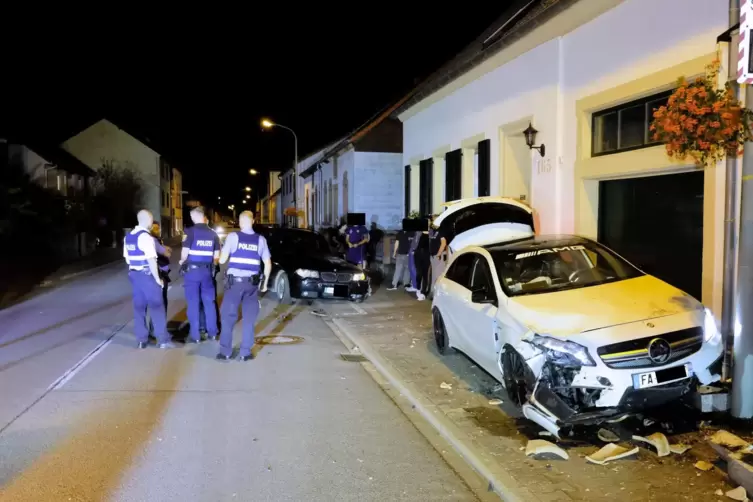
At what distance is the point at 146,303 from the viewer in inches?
347

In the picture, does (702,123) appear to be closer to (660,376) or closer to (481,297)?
(660,376)

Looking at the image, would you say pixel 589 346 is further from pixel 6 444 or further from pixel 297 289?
pixel 297 289

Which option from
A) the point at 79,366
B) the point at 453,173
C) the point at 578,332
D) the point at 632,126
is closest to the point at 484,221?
the point at 632,126

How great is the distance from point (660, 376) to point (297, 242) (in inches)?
427

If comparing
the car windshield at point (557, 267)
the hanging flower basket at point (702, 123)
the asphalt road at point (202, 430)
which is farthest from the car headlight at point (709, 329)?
the asphalt road at point (202, 430)

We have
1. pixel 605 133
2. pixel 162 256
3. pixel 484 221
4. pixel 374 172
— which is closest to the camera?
pixel 162 256

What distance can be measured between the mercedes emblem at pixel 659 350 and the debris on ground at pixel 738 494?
1134 millimetres

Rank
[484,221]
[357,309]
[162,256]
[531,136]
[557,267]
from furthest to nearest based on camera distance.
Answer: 1. [357,309]
2. [531,136]
3. [484,221]
4. [162,256]
5. [557,267]

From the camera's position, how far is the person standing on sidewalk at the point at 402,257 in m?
14.8

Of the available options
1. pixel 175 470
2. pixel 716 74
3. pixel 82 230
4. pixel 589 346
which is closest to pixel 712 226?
pixel 716 74

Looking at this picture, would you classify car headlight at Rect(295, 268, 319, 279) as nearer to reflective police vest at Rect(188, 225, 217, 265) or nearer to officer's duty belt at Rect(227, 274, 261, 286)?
reflective police vest at Rect(188, 225, 217, 265)

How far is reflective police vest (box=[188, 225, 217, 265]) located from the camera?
8.80 metres

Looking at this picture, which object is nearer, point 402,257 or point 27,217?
point 402,257

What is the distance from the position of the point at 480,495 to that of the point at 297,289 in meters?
8.82
